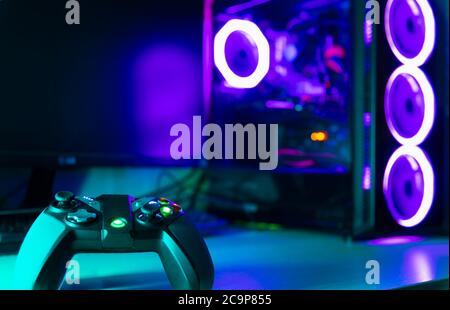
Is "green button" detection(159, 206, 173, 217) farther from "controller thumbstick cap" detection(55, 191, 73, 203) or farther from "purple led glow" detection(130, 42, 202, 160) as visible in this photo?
"purple led glow" detection(130, 42, 202, 160)

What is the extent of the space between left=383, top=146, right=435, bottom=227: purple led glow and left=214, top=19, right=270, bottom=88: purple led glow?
0.80ft

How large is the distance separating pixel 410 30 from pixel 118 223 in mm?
530

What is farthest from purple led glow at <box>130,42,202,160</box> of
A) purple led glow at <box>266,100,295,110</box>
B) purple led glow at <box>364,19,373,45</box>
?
purple led glow at <box>364,19,373,45</box>

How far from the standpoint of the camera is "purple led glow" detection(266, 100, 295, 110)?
0.80m

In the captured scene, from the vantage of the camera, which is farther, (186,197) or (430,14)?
(186,197)

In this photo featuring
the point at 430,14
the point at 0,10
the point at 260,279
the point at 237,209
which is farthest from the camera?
the point at 237,209

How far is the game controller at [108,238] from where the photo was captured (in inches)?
15.0

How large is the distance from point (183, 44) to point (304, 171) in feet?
0.95

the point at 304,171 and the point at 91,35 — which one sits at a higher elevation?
the point at 91,35

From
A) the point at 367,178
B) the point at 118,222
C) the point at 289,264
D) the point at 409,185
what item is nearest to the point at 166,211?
the point at 118,222

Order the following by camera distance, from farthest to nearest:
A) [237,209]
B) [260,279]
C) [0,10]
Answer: [237,209] → [0,10] → [260,279]

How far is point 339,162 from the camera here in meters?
0.77

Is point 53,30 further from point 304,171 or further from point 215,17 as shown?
point 304,171

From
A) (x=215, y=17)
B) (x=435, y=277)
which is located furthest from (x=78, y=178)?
(x=435, y=277)
